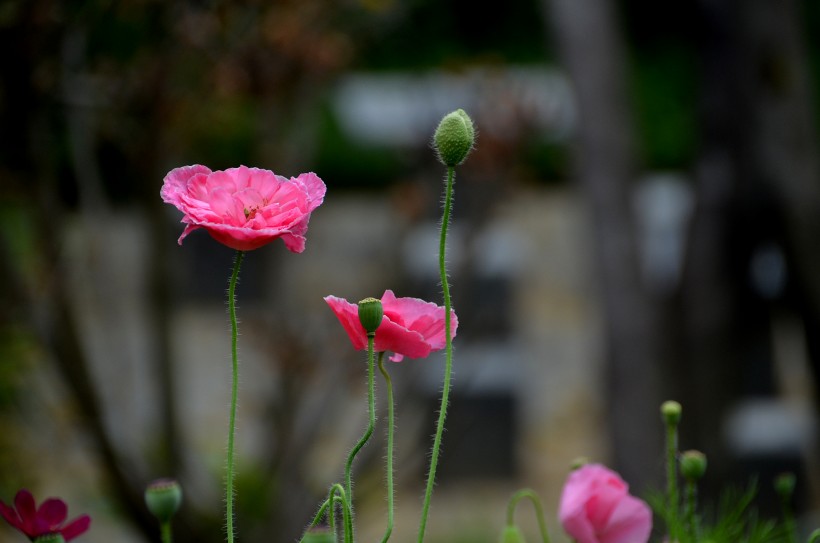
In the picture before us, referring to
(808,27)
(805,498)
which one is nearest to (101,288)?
(805,498)

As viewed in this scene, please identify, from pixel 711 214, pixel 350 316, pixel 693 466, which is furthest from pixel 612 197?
pixel 350 316

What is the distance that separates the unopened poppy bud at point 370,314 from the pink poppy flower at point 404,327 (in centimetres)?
3

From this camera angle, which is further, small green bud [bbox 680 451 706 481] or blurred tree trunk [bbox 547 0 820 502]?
blurred tree trunk [bbox 547 0 820 502]

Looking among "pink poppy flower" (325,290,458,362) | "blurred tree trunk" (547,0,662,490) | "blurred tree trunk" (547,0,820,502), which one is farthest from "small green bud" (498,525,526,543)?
"blurred tree trunk" (547,0,662,490)

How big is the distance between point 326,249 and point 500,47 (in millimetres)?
1357

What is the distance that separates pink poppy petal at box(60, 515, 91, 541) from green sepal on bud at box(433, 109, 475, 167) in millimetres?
303

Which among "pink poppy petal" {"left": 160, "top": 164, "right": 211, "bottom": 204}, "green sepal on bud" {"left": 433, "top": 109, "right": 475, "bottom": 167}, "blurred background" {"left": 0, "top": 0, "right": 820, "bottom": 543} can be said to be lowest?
"blurred background" {"left": 0, "top": 0, "right": 820, "bottom": 543}

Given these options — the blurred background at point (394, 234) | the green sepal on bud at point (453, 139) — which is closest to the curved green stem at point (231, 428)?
the green sepal on bud at point (453, 139)

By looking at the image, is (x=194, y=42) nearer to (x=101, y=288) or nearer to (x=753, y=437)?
(x=101, y=288)

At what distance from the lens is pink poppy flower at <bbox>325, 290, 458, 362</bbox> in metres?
0.59

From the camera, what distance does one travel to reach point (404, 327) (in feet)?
1.97

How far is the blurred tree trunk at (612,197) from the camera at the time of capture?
8.57ft

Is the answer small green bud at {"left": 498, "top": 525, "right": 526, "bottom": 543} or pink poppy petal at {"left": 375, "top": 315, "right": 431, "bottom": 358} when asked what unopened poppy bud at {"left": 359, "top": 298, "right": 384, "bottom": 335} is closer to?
pink poppy petal at {"left": 375, "top": 315, "right": 431, "bottom": 358}

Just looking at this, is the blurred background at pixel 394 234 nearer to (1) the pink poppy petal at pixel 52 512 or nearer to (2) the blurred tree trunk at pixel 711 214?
(2) the blurred tree trunk at pixel 711 214
